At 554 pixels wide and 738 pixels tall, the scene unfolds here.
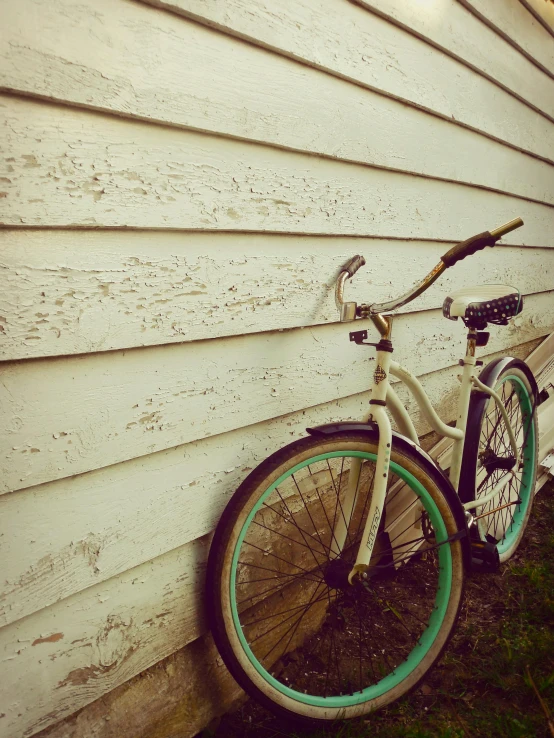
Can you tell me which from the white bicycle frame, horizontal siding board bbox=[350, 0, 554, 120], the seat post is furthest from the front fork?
horizontal siding board bbox=[350, 0, 554, 120]

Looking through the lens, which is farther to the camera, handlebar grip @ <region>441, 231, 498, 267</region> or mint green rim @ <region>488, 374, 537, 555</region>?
mint green rim @ <region>488, 374, 537, 555</region>

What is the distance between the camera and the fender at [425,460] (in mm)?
1589

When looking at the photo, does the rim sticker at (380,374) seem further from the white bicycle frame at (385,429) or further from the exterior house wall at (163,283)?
the exterior house wall at (163,283)

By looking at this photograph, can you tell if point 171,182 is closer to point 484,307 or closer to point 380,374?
point 380,374

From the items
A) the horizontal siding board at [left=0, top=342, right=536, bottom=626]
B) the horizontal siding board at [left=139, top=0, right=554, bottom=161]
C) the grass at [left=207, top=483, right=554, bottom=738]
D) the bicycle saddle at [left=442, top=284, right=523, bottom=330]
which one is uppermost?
the horizontal siding board at [left=139, top=0, right=554, bottom=161]

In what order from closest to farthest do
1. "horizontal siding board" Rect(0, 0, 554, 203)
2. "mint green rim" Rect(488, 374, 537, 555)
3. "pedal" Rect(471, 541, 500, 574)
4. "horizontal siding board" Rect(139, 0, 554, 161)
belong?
"horizontal siding board" Rect(0, 0, 554, 203) < "horizontal siding board" Rect(139, 0, 554, 161) < "pedal" Rect(471, 541, 500, 574) < "mint green rim" Rect(488, 374, 537, 555)

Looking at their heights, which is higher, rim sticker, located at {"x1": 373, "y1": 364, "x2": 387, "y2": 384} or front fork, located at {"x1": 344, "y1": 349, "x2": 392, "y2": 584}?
rim sticker, located at {"x1": 373, "y1": 364, "x2": 387, "y2": 384}

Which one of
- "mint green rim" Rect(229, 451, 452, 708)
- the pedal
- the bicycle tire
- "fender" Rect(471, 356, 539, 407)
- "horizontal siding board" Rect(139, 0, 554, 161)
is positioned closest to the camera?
"horizontal siding board" Rect(139, 0, 554, 161)

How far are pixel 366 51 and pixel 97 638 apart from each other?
1.80m

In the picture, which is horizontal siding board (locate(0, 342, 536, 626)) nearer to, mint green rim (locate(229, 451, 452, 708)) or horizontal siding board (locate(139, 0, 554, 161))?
mint green rim (locate(229, 451, 452, 708))

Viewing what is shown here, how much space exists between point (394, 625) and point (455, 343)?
122 centimetres

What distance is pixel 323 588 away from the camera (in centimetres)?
210

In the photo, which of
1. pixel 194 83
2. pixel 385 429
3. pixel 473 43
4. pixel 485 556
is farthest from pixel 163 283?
pixel 473 43

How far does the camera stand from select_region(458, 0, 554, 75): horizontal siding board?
2342 mm
